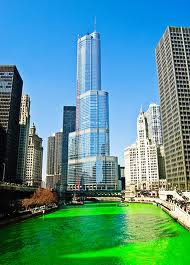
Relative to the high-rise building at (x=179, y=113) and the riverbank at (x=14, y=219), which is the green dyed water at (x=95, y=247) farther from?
the high-rise building at (x=179, y=113)

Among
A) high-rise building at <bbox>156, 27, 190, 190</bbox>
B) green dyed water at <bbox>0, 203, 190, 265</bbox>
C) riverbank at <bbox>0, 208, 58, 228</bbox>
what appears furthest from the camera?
high-rise building at <bbox>156, 27, 190, 190</bbox>

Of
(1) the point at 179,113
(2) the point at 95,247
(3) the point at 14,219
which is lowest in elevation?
(2) the point at 95,247

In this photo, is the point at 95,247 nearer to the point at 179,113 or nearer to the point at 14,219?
the point at 14,219

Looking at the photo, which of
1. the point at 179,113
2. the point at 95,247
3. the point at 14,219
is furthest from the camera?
the point at 179,113

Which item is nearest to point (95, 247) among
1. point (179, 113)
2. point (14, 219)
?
point (14, 219)

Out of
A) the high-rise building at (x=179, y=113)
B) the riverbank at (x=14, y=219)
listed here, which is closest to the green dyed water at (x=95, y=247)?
the riverbank at (x=14, y=219)

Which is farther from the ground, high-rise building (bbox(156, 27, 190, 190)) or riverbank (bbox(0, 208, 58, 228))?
high-rise building (bbox(156, 27, 190, 190))

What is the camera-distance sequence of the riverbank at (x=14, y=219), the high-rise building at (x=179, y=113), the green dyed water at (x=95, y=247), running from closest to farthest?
the green dyed water at (x=95, y=247)
the riverbank at (x=14, y=219)
the high-rise building at (x=179, y=113)

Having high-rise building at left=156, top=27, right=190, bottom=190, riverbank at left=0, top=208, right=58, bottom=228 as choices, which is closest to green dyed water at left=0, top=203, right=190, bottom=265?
riverbank at left=0, top=208, right=58, bottom=228

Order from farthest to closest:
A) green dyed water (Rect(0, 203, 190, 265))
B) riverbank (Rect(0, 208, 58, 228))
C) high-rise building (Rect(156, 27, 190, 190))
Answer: high-rise building (Rect(156, 27, 190, 190)), riverbank (Rect(0, 208, 58, 228)), green dyed water (Rect(0, 203, 190, 265))

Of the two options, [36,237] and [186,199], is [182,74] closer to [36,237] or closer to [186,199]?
[186,199]

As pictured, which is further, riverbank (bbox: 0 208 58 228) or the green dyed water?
riverbank (bbox: 0 208 58 228)

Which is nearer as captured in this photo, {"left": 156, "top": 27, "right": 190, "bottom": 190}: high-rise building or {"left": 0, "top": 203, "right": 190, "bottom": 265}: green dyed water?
{"left": 0, "top": 203, "right": 190, "bottom": 265}: green dyed water

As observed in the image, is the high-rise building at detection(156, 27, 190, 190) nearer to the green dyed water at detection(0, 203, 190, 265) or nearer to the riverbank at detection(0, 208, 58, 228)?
the riverbank at detection(0, 208, 58, 228)
